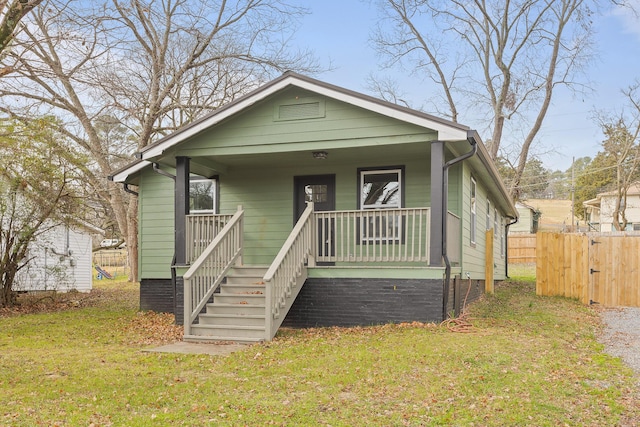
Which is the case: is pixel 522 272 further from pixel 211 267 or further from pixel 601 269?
pixel 211 267

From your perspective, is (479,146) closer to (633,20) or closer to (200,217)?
(200,217)

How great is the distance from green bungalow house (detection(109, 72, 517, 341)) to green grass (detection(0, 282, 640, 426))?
0.69m

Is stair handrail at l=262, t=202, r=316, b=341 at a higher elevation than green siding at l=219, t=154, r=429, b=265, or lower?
lower

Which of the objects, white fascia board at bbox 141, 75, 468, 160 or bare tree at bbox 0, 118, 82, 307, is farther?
bare tree at bbox 0, 118, 82, 307

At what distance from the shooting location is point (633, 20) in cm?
2592

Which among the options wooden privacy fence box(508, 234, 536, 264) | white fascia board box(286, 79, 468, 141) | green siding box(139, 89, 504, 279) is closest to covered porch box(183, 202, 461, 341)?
green siding box(139, 89, 504, 279)

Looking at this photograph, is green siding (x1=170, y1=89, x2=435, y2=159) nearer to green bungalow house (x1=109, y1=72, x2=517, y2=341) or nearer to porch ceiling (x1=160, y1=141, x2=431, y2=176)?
green bungalow house (x1=109, y1=72, x2=517, y2=341)

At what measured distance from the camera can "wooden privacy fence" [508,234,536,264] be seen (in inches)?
1346

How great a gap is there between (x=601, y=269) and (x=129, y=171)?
11663 mm

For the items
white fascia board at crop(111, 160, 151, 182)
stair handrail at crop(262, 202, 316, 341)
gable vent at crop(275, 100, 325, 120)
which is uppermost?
gable vent at crop(275, 100, 325, 120)

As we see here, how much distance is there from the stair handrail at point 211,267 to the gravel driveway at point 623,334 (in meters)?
6.30

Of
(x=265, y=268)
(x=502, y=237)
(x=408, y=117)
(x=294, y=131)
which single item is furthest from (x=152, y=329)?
(x=502, y=237)

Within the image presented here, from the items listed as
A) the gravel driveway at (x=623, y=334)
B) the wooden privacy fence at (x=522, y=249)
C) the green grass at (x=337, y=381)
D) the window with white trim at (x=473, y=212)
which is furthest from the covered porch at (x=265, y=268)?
the wooden privacy fence at (x=522, y=249)

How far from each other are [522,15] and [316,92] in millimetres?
20383
